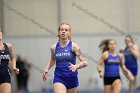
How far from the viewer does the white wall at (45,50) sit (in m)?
22.1

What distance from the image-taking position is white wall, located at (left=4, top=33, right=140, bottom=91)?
22.1 metres

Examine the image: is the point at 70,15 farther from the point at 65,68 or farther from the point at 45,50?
the point at 65,68

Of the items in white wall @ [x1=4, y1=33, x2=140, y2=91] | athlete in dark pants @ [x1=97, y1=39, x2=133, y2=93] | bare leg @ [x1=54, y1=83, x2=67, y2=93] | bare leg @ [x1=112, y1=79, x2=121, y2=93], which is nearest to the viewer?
bare leg @ [x1=54, y1=83, x2=67, y2=93]

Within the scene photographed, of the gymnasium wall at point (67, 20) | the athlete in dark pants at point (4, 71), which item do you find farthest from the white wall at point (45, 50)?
the athlete in dark pants at point (4, 71)

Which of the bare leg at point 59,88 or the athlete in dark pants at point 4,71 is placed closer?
the bare leg at point 59,88

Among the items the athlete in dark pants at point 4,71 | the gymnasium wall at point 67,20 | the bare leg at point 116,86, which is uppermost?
the gymnasium wall at point 67,20

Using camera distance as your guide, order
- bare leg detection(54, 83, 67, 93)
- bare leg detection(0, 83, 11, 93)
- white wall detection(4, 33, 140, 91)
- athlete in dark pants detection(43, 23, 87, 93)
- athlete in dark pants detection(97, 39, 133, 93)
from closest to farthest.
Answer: bare leg detection(54, 83, 67, 93)
athlete in dark pants detection(43, 23, 87, 93)
bare leg detection(0, 83, 11, 93)
athlete in dark pants detection(97, 39, 133, 93)
white wall detection(4, 33, 140, 91)

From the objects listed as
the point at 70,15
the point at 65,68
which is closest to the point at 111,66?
the point at 65,68

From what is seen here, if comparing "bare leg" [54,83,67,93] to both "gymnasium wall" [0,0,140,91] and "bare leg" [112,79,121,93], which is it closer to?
"bare leg" [112,79,121,93]

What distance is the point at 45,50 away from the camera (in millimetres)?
22438

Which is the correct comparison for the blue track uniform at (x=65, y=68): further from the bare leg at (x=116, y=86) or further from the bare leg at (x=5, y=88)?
the bare leg at (x=116, y=86)

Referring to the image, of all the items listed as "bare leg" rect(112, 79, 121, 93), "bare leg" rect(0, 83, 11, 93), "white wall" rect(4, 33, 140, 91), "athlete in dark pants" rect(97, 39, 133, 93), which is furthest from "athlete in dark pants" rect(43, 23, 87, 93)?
"white wall" rect(4, 33, 140, 91)

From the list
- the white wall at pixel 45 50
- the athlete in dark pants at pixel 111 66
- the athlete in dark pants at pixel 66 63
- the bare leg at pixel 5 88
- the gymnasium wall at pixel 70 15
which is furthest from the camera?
the gymnasium wall at pixel 70 15

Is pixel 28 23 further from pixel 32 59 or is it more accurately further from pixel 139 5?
pixel 139 5
